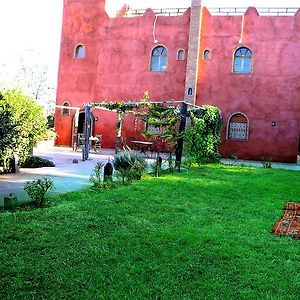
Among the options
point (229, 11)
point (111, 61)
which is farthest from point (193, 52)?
point (111, 61)

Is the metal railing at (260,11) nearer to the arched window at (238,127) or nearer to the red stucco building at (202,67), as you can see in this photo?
the red stucco building at (202,67)

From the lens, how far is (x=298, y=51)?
18.2 m

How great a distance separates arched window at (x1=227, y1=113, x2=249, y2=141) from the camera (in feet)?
61.8

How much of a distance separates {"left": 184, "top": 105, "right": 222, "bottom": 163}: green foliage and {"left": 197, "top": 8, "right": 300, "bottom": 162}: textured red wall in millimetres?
2979

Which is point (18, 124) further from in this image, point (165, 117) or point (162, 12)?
point (162, 12)

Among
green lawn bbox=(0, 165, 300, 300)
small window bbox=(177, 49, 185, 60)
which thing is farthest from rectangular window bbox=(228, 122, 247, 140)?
green lawn bbox=(0, 165, 300, 300)

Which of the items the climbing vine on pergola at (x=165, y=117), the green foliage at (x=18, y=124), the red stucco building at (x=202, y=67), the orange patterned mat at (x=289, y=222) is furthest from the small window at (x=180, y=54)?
the orange patterned mat at (x=289, y=222)

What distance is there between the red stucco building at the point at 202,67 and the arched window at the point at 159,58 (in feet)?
0.16

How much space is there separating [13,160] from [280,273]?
24.5ft

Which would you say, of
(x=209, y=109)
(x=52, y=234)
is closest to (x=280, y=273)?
(x=52, y=234)

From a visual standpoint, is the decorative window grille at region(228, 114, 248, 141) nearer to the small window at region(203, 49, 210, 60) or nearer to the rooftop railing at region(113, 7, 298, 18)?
the small window at region(203, 49, 210, 60)

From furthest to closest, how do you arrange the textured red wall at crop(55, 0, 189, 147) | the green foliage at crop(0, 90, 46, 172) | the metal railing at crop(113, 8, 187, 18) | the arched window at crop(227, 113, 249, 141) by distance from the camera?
the metal railing at crop(113, 8, 187, 18), the textured red wall at crop(55, 0, 189, 147), the arched window at crop(227, 113, 249, 141), the green foliage at crop(0, 90, 46, 172)

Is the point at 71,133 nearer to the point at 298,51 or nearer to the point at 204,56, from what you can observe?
the point at 204,56

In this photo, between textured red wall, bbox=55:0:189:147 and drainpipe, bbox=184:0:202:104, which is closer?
drainpipe, bbox=184:0:202:104
